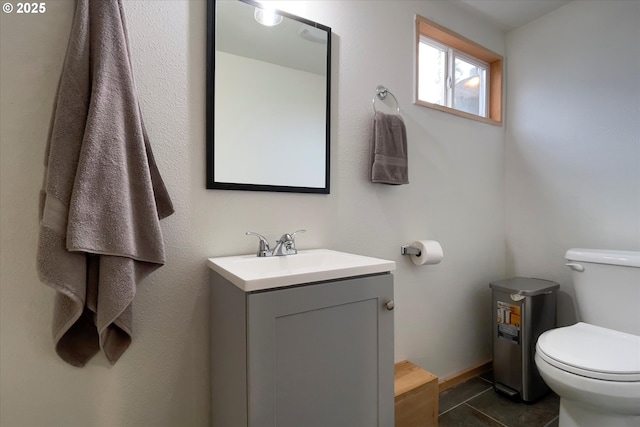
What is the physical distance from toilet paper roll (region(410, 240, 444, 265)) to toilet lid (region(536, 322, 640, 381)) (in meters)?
0.57

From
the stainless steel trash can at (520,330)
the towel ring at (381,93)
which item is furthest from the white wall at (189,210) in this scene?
the stainless steel trash can at (520,330)

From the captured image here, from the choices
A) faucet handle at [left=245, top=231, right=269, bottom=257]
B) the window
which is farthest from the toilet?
faucet handle at [left=245, top=231, right=269, bottom=257]

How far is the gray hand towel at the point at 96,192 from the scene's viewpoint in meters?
0.79

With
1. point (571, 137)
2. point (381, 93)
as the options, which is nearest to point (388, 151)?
point (381, 93)

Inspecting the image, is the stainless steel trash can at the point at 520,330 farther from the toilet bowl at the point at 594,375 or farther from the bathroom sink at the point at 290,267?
the bathroom sink at the point at 290,267

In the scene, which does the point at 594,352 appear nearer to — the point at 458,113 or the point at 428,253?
the point at 428,253

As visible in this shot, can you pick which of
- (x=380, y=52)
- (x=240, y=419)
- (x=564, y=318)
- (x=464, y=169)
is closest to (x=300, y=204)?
(x=240, y=419)

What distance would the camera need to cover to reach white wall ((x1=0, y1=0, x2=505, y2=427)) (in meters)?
0.90

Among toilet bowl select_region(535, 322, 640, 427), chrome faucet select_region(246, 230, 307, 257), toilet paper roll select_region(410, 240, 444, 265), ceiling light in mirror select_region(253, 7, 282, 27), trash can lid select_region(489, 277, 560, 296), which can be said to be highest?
ceiling light in mirror select_region(253, 7, 282, 27)

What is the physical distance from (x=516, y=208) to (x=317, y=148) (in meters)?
1.61

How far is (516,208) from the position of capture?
2.13 meters

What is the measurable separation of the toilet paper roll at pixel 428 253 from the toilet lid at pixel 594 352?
57 cm

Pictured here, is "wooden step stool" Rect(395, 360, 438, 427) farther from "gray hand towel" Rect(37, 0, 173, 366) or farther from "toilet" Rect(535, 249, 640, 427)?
"gray hand towel" Rect(37, 0, 173, 366)

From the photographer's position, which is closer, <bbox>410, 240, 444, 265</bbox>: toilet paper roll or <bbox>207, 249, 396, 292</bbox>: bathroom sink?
<bbox>207, 249, 396, 292</bbox>: bathroom sink
